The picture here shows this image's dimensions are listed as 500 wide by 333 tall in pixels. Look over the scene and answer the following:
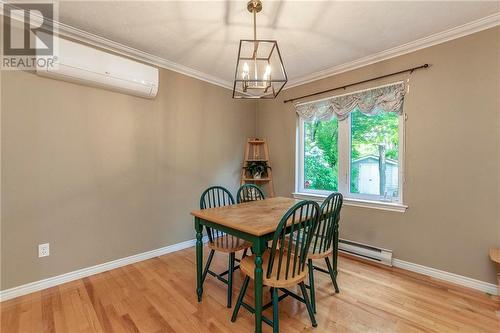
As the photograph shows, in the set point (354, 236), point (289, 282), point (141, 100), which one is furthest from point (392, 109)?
point (141, 100)

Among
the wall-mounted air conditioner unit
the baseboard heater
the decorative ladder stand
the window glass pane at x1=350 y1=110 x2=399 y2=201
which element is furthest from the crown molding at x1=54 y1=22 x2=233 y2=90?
the baseboard heater

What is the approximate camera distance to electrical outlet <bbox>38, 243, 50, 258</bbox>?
2128 millimetres

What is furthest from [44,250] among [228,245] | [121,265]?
[228,245]

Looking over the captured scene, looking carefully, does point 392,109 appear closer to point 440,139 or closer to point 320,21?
point 440,139

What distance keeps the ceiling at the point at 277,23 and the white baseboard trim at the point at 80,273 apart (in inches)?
95.0

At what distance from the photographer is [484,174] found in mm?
2105

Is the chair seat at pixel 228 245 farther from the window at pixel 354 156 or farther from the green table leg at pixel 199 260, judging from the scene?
the window at pixel 354 156

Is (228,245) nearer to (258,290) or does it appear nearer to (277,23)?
(258,290)

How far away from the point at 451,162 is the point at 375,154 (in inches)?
28.5

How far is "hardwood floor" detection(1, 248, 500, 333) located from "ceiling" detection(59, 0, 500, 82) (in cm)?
248

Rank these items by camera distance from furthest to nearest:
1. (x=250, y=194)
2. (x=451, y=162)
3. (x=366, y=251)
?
(x=250, y=194) → (x=366, y=251) → (x=451, y=162)

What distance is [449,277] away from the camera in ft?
7.48

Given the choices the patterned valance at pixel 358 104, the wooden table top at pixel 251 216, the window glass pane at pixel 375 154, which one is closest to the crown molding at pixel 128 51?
the patterned valance at pixel 358 104

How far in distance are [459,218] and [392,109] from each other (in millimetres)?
1281
